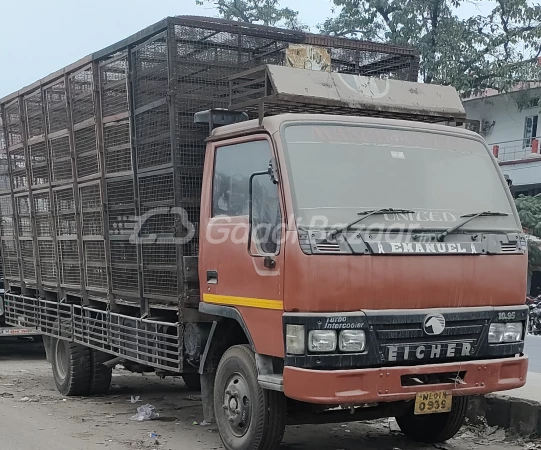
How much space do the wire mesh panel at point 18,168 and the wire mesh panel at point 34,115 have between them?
37 centimetres

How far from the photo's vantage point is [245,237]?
16.8 feet

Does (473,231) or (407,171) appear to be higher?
(407,171)

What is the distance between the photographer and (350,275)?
4.52m

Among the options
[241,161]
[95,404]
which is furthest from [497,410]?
[95,404]

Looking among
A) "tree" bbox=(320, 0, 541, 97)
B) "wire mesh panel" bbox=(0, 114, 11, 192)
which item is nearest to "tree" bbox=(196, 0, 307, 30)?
"tree" bbox=(320, 0, 541, 97)

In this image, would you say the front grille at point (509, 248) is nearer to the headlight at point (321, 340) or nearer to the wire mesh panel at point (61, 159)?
the headlight at point (321, 340)

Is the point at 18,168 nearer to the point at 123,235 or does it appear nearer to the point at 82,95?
the point at 82,95

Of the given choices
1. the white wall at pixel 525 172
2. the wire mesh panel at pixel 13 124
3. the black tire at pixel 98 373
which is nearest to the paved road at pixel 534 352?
the black tire at pixel 98 373

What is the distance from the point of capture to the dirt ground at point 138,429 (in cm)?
600

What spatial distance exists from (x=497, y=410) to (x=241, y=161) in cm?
331

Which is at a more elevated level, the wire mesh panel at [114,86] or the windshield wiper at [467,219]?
the wire mesh panel at [114,86]

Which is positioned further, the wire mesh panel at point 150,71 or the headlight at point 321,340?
the wire mesh panel at point 150,71

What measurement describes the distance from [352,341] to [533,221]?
15318 mm

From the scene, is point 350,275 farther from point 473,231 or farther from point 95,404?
point 95,404
